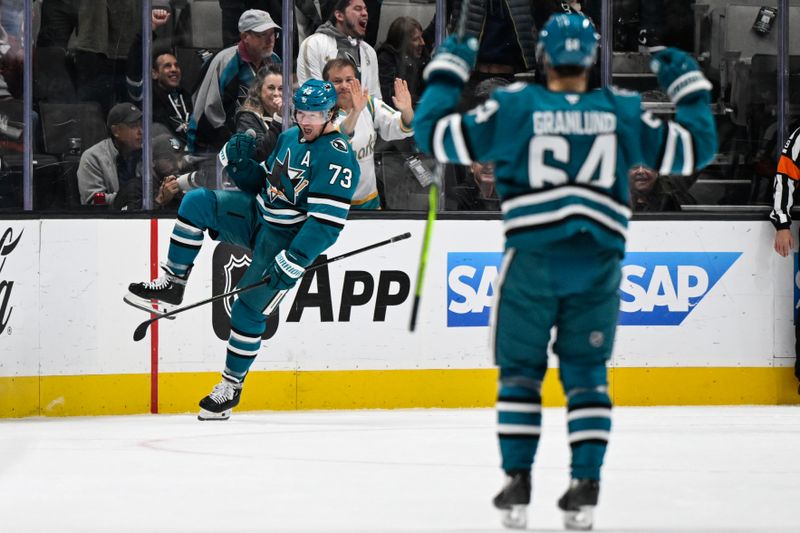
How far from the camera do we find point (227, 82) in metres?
6.88

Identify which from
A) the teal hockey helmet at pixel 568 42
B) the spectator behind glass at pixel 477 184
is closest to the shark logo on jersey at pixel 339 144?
the spectator behind glass at pixel 477 184

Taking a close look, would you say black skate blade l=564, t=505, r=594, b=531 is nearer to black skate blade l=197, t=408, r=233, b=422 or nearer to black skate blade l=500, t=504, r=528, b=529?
black skate blade l=500, t=504, r=528, b=529

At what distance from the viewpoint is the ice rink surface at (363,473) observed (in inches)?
148

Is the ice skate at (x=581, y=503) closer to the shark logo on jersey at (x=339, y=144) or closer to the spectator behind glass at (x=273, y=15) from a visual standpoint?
the shark logo on jersey at (x=339, y=144)

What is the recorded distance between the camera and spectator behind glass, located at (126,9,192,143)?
6.75 meters

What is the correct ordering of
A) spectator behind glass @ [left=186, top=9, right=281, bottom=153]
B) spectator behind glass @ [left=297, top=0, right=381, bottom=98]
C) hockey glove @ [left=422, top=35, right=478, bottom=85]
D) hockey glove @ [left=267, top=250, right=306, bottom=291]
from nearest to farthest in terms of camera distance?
hockey glove @ [left=422, top=35, right=478, bottom=85]
hockey glove @ [left=267, top=250, right=306, bottom=291]
spectator behind glass @ [left=186, top=9, right=281, bottom=153]
spectator behind glass @ [left=297, top=0, right=381, bottom=98]

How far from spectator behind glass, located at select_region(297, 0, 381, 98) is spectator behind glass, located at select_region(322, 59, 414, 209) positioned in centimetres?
5

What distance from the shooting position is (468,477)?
4621 mm

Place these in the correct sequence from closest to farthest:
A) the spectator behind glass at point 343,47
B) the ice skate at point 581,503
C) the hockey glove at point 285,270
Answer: the ice skate at point 581,503, the hockey glove at point 285,270, the spectator behind glass at point 343,47

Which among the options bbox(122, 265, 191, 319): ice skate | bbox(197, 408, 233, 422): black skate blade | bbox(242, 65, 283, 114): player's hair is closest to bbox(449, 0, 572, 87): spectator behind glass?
bbox(242, 65, 283, 114): player's hair

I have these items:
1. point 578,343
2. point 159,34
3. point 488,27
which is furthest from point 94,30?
point 578,343

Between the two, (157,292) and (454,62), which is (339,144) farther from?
(454,62)

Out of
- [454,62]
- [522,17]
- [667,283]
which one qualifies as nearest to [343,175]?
[522,17]

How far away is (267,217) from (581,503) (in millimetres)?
3075
